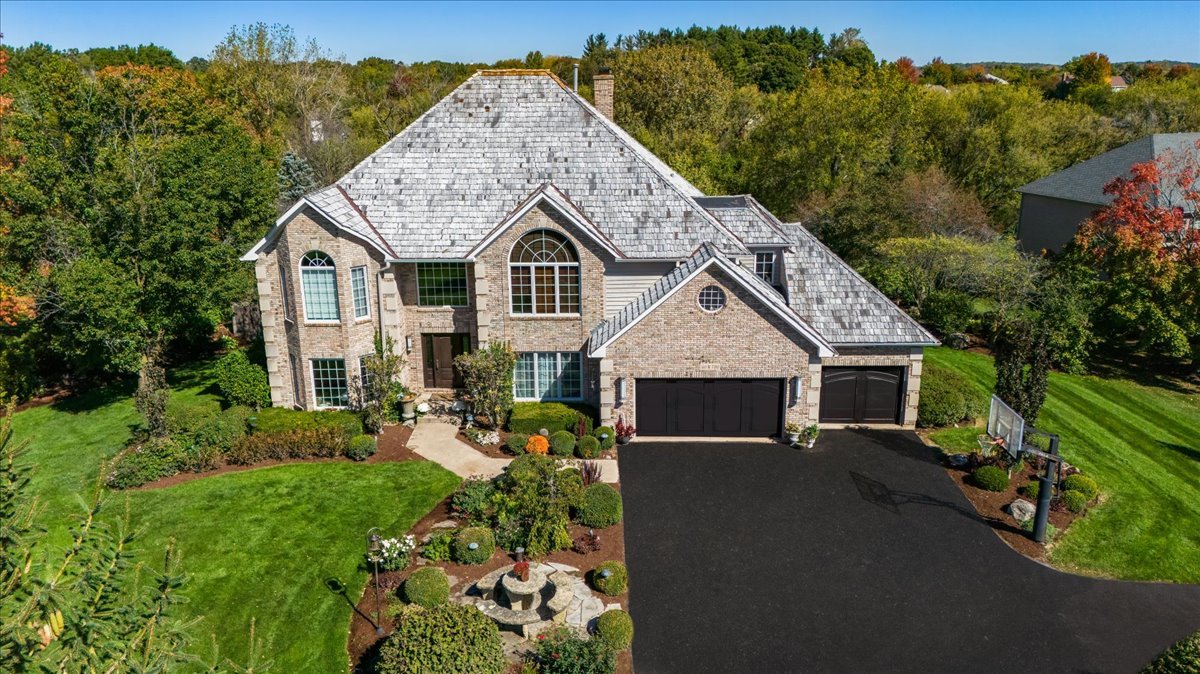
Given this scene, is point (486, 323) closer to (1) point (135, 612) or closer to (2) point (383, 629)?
(2) point (383, 629)

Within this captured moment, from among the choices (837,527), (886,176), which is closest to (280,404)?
(837,527)

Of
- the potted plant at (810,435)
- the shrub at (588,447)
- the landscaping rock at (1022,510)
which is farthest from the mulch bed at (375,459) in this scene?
the landscaping rock at (1022,510)

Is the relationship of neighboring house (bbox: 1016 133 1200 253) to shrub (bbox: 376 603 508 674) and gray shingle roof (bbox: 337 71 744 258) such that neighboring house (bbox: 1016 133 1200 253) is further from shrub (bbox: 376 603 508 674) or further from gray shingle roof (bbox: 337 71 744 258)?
shrub (bbox: 376 603 508 674)

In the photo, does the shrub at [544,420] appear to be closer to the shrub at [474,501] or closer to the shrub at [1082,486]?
the shrub at [474,501]

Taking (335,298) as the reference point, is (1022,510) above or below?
below

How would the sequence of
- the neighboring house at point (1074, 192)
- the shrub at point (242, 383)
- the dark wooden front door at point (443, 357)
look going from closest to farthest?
the shrub at point (242, 383)
the dark wooden front door at point (443, 357)
the neighboring house at point (1074, 192)

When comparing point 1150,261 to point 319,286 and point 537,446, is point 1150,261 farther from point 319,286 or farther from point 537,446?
point 319,286

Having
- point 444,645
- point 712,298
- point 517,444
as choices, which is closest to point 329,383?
point 517,444
